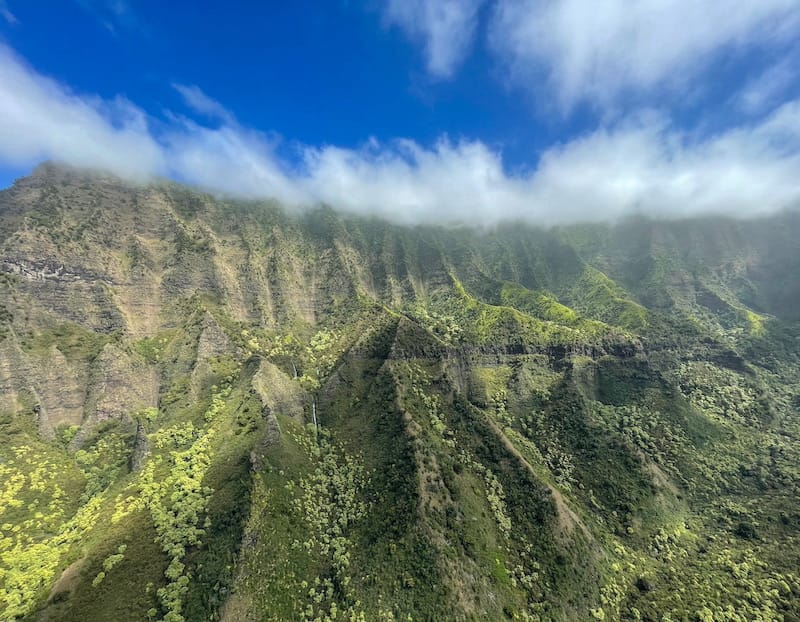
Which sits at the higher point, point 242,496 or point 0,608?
point 242,496

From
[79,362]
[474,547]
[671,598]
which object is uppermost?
[79,362]

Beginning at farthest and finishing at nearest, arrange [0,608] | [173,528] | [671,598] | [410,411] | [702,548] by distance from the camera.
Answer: [410,411]
[702,548]
[671,598]
[173,528]
[0,608]

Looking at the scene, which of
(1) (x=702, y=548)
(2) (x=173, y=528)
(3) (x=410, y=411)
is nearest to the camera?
(2) (x=173, y=528)

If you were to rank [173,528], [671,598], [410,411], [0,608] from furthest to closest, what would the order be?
[410,411], [671,598], [173,528], [0,608]

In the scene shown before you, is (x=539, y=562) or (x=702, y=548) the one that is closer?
(x=539, y=562)

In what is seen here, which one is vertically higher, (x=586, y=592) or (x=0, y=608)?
(x=0, y=608)

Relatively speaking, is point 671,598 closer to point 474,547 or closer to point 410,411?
point 474,547

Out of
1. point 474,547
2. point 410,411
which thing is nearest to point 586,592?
point 474,547

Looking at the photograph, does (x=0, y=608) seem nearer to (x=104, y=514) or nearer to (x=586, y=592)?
(x=104, y=514)

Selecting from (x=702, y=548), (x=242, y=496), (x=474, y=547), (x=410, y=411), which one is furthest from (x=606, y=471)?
(x=242, y=496)
